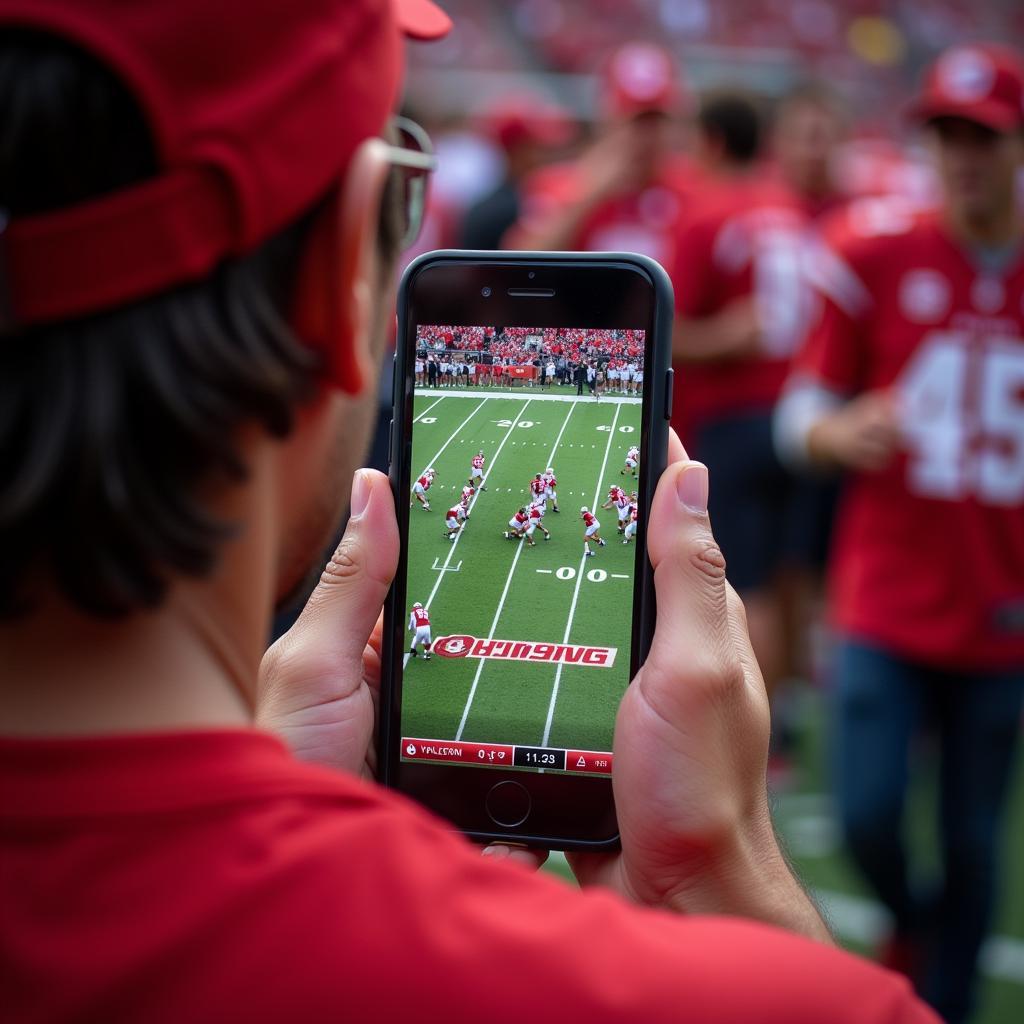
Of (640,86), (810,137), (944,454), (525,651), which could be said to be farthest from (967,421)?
(810,137)

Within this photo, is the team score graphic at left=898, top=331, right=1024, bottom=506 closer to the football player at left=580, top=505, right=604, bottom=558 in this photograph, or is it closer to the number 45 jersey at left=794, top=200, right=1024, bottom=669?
the number 45 jersey at left=794, top=200, right=1024, bottom=669

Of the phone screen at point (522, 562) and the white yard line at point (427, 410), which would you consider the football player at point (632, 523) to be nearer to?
the phone screen at point (522, 562)

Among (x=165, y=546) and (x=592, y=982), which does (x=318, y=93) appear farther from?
(x=592, y=982)

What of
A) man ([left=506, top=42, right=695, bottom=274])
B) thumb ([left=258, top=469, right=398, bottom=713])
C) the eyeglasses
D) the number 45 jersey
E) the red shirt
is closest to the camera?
the red shirt

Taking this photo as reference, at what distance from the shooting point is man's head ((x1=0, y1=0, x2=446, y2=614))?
723 mm

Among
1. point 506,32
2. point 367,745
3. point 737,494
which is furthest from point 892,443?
point 506,32

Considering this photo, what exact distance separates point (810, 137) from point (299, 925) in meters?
6.61

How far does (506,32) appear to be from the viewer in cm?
2366

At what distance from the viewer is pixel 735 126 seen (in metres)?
5.82

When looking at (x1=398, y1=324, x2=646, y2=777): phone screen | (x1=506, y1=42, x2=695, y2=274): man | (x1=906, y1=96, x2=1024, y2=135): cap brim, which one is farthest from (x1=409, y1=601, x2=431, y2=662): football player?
(x1=506, y1=42, x2=695, y2=274): man

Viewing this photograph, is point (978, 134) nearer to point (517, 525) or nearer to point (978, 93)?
point (978, 93)

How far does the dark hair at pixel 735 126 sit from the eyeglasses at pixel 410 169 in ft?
16.0

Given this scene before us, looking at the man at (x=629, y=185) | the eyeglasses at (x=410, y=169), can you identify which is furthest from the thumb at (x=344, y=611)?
the man at (x=629, y=185)

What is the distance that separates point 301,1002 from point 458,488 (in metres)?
0.88
